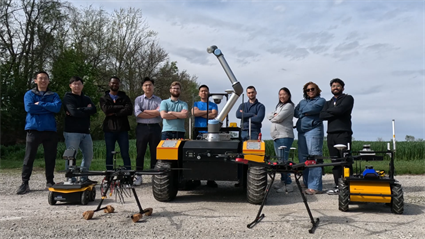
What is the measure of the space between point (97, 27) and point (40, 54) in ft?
28.0

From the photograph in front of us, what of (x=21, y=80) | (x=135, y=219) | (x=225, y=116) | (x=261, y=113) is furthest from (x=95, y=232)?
(x=21, y=80)

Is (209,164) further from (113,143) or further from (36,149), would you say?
(36,149)

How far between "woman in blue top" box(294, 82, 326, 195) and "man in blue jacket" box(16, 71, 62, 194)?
4608mm

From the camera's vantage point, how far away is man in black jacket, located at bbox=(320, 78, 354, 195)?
21.7 ft

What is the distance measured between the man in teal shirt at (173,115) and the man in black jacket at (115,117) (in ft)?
2.45

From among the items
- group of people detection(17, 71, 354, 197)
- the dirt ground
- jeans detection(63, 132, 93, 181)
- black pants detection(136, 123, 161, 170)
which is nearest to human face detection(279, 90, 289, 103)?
group of people detection(17, 71, 354, 197)

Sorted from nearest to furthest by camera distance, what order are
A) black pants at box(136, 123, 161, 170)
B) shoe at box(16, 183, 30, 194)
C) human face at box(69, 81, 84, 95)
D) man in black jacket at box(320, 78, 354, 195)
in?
man in black jacket at box(320, 78, 354, 195)
shoe at box(16, 183, 30, 194)
human face at box(69, 81, 84, 95)
black pants at box(136, 123, 161, 170)

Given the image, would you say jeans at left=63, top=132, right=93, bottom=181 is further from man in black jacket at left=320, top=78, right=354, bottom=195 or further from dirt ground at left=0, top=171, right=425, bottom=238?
man in black jacket at left=320, top=78, right=354, bottom=195

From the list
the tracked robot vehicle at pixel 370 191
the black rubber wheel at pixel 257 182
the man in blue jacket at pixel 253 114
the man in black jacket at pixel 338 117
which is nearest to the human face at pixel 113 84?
the man in blue jacket at pixel 253 114

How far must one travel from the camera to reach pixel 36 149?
6.86 meters

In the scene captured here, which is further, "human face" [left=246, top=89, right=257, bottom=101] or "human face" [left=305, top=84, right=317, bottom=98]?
"human face" [left=246, top=89, right=257, bottom=101]

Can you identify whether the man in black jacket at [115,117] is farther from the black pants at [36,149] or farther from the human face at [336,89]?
the human face at [336,89]

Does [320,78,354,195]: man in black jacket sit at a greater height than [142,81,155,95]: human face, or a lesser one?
lesser

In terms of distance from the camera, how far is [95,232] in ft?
13.3
